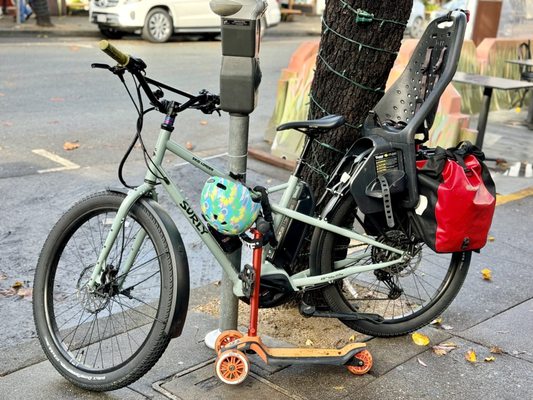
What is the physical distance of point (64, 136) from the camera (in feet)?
27.0

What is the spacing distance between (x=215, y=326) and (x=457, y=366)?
1.26 metres

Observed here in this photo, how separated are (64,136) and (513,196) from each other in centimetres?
483

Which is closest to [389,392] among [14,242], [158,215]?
[158,215]

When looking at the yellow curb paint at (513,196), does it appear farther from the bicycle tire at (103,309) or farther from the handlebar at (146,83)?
the handlebar at (146,83)

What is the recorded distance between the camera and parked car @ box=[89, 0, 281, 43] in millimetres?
16375

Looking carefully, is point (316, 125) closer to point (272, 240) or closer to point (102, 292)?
point (272, 240)

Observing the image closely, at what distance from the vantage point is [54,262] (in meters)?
3.38

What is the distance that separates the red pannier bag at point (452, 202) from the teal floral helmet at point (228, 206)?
2.74 ft

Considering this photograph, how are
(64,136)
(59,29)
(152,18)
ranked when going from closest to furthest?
(64,136) < (152,18) < (59,29)

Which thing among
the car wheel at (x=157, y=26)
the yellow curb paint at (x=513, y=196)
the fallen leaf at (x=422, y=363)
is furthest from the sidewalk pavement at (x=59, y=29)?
the fallen leaf at (x=422, y=363)

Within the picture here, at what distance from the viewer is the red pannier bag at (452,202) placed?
3.34 m

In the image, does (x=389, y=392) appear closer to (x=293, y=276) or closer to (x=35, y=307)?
(x=293, y=276)

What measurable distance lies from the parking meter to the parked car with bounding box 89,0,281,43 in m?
13.9

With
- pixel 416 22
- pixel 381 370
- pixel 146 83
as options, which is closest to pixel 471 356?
pixel 381 370
